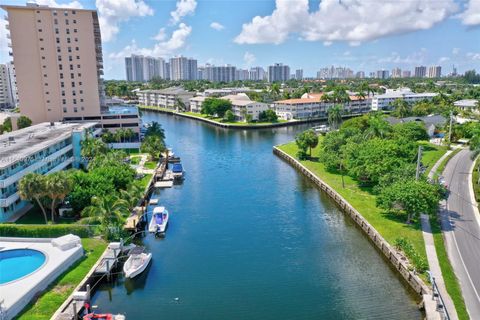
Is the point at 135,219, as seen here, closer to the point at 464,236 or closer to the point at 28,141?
the point at 28,141

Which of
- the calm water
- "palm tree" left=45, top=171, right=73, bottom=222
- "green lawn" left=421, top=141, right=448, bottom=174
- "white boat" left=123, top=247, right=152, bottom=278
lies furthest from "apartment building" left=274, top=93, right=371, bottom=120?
"white boat" left=123, top=247, right=152, bottom=278

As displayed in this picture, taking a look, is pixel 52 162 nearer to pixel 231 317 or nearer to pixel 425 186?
pixel 231 317

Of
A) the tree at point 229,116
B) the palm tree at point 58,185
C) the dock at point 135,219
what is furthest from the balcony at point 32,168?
the tree at point 229,116

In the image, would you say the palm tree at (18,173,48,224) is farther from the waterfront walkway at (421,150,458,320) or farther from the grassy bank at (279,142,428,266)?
the waterfront walkway at (421,150,458,320)

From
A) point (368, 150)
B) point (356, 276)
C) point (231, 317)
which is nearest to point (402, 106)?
A: point (368, 150)

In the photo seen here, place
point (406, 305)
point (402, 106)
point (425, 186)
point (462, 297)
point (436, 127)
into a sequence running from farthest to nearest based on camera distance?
point (402, 106)
point (436, 127)
point (425, 186)
point (406, 305)
point (462, 297)

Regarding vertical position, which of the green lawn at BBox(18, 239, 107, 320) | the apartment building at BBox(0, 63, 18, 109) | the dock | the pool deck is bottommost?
the green lawn at BBox(18, 239, 107, 320)

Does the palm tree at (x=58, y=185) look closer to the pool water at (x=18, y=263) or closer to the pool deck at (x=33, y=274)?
the pool deck at (x=33, y=274)
